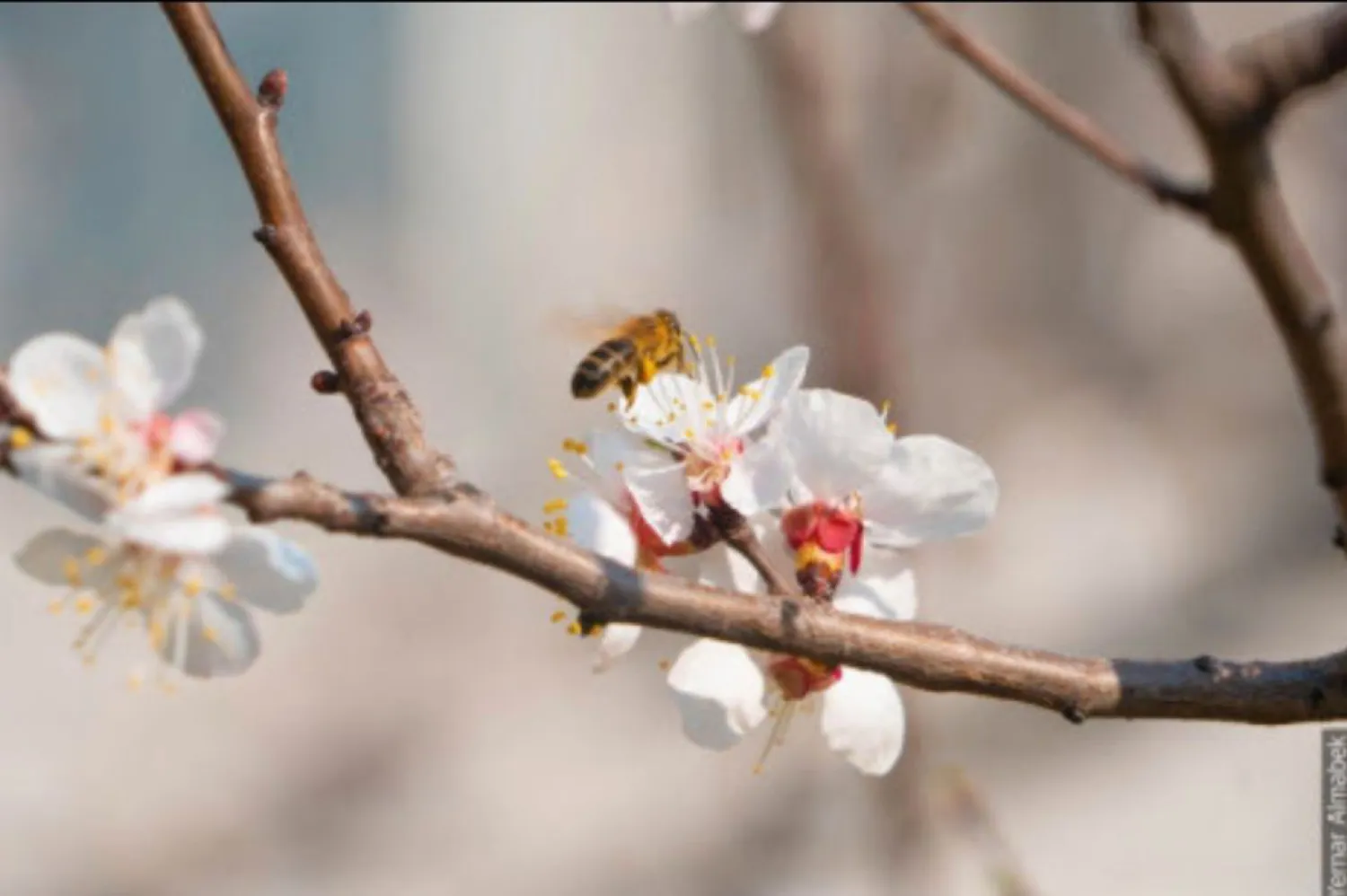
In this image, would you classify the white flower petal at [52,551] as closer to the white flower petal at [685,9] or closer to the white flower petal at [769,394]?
the white flower petal at [769,394]

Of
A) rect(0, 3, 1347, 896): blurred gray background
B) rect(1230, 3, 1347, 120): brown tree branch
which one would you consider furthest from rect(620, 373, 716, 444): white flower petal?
rect(0, 3, 1347, 896): blurred gray background

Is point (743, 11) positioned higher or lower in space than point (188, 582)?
higher

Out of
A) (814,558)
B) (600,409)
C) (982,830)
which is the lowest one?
(982,830)

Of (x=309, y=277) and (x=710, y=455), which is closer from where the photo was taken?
(x=309, y=277)

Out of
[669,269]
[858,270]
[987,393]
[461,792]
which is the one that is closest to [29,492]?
[461,792]

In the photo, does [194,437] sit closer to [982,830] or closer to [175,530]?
[175,530]

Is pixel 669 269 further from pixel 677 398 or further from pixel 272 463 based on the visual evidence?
pixel 677 398

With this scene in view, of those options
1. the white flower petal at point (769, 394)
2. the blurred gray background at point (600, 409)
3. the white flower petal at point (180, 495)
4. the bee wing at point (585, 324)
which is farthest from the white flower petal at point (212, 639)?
the blurred gray background at point (600, 409)

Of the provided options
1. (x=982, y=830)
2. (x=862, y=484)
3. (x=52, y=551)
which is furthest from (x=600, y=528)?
(x=982, y=830)
